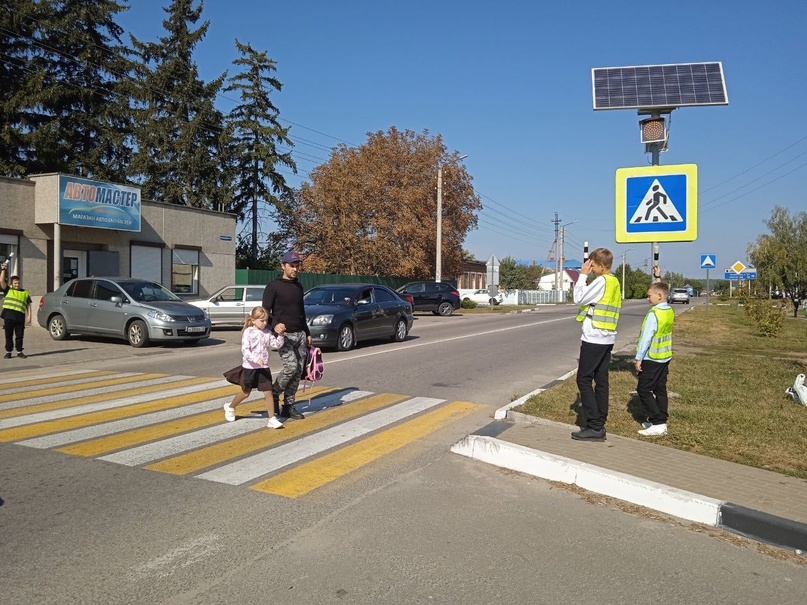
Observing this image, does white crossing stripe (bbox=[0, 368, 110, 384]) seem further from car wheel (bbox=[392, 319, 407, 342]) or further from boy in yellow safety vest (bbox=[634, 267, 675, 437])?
boy in yellow safety vest (bbox=[634, 267, 675, 437])

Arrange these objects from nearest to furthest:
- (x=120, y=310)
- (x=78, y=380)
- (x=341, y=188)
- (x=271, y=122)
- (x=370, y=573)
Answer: (x=370, y=573)
(x=78, y=380)
(x=120, y=310)
(x=341, y=188)
(x=271, y=122)

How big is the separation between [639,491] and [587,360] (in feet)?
5.53

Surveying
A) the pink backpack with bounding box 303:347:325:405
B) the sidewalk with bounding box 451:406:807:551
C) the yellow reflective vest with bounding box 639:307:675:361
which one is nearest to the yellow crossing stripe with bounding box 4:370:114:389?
the pink backpack with bounding box 303:347:325:405

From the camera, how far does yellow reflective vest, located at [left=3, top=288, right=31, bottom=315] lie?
1293 cm

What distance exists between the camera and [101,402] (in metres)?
8.58

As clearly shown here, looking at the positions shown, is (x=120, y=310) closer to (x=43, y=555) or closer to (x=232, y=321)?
(x=232, y=321)

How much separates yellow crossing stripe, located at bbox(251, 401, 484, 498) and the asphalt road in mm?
152

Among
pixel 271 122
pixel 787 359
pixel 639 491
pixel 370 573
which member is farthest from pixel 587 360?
pixel 271 122

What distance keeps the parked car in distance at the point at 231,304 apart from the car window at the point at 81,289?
14.2ft

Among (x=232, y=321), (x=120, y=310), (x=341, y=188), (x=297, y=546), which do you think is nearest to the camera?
(x=297, y=546)

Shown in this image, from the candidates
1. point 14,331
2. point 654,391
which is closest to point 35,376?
point 14,331

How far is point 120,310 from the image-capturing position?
1595cm

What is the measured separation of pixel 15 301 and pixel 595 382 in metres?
11.6

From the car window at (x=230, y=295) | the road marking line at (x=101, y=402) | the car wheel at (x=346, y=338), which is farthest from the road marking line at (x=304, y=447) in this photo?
the car window at (x=230, y=295)
